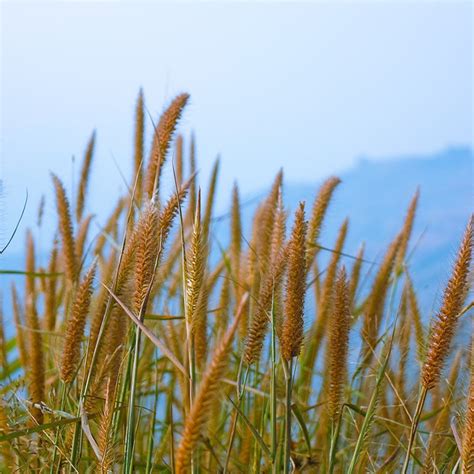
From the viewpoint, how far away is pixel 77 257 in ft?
6.98

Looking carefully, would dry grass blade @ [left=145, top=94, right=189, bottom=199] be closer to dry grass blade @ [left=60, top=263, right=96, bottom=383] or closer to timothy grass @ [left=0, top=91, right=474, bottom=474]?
timothy grass @ [left=0, top=91, right=474, bottom=474]

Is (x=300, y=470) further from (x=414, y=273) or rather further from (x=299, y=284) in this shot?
(x=414, y=273)

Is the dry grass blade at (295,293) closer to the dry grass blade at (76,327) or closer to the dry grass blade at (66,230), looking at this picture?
the dry grass blade at (76,327)

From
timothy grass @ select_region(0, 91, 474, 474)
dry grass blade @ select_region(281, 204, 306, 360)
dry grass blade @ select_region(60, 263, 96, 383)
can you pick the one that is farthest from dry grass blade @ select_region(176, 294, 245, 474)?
dry grass blade @ select_region(60, 263, 96, 383)

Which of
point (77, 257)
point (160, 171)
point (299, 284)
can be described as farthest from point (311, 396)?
point (299, 284)

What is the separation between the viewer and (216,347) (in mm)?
814

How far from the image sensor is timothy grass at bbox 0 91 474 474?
1.29m

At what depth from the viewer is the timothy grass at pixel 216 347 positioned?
1.29 m

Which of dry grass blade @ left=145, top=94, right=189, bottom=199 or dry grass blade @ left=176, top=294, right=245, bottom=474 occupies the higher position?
dry grass blade @ left=145, top=94, right=189, bottom=199

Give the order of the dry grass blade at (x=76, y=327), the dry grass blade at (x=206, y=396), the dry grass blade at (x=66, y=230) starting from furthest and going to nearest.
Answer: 1. the dry grass blade at (x=66, y=230)
2. the dry grass blade at (x=76, y=327)
3. the dry grass blade at (x=206, y=396)

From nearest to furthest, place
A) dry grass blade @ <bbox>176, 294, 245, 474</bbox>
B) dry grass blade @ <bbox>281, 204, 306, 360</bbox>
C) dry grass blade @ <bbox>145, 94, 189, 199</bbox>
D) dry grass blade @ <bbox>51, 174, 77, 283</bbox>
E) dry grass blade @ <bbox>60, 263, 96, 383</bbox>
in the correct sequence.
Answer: dry grass blade @ <bbox>176, 294, 245, 474</bbox>
dry grass blade @ <bbox>281, 204, 306, 360</bbox>
dry grass blade @ <bbox>60, 263, 96, 383</bbox>
dry grass blade @ <bbox>145, 94, 189, 199</bbox>
dry grass blade @ <bbox>51, 174, 77, 283</bbox>

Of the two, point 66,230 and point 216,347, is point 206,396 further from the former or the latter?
point 66,230

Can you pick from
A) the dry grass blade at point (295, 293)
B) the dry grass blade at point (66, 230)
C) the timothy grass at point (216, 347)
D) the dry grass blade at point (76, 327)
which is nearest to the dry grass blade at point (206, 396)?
the timothy grass at point (216, 347)

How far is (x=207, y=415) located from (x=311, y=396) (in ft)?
5.91
